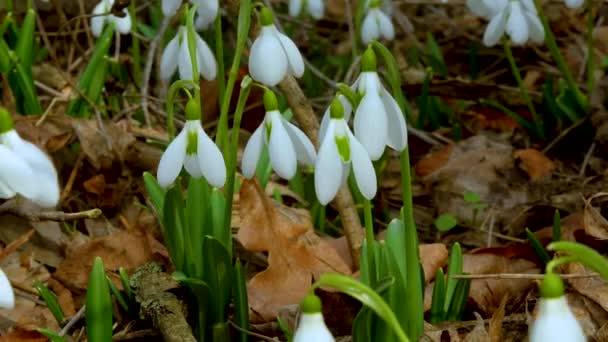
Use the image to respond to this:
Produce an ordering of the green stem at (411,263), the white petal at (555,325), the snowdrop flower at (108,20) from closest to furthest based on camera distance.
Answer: the white petal at (555,325) < the green stem at (411,263) < the snowdrop flower at (108,20)

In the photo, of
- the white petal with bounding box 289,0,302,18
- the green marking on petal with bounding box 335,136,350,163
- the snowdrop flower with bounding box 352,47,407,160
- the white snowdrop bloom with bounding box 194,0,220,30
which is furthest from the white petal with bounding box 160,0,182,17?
the white petal with bounding box 289,0,302,18

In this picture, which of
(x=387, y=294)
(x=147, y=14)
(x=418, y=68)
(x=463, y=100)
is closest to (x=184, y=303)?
(x=387, y=294)

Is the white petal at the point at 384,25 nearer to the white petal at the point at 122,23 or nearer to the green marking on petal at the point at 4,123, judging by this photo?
the white petal at the point at 122,23

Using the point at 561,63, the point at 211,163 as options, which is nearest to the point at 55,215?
the point at 211,163

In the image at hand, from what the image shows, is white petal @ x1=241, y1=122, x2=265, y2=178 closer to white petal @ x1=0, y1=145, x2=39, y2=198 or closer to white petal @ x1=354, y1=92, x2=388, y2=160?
white petal @ x1=354, y1=92, x2=388, y2=160

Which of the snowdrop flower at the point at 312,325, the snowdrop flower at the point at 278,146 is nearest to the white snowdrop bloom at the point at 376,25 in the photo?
the snowdrop flower at the point at 278,146

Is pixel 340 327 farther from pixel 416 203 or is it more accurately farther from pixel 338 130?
pixel 416 203

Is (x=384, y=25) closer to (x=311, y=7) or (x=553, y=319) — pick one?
(x=311, y=7)
